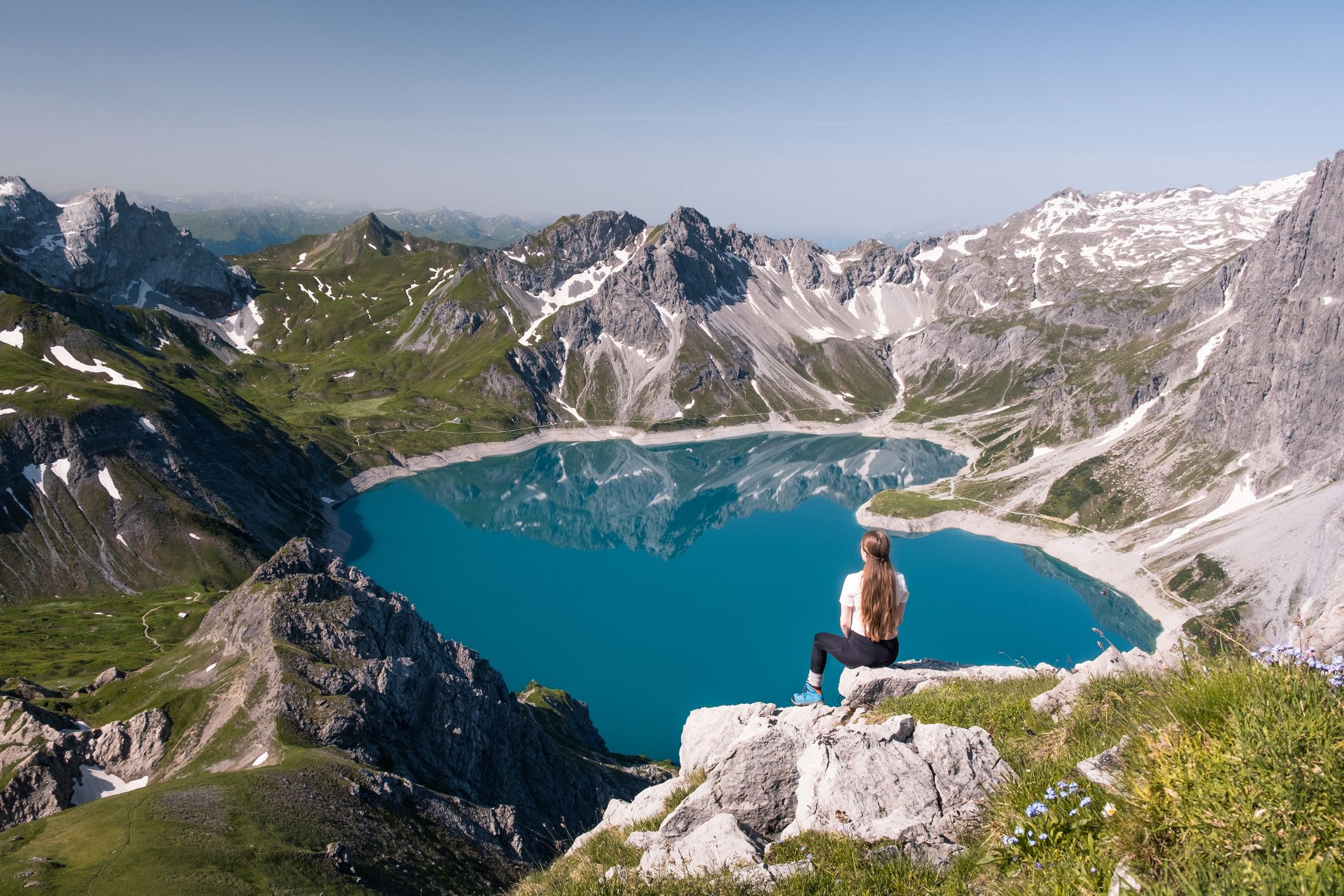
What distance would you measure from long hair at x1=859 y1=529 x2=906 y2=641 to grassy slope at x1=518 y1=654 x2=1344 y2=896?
465 centimetres

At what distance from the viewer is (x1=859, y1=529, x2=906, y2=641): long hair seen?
516 inches

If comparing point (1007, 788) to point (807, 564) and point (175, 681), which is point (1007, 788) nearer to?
point (175, 681)

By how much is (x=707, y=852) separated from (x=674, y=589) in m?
124

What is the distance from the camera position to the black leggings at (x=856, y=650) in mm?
14336

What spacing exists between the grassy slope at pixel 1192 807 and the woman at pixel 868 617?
184 inches

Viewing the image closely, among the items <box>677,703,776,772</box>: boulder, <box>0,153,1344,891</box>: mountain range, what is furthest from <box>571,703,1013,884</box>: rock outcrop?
<box>0,153,1344,891</box>: mountain range

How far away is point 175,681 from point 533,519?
386 feet

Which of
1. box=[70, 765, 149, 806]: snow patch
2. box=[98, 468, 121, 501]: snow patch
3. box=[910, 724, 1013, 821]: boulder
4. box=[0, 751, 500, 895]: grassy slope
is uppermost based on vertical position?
box=[910, 724, 1013, 821]: boulder

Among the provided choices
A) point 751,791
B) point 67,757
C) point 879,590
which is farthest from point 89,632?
point 879,590

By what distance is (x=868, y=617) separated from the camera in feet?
45.3

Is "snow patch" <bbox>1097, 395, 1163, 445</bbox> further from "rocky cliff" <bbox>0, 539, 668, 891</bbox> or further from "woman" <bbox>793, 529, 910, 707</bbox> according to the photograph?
"woman" <bbox>793, 529, 910, 707</bbox>

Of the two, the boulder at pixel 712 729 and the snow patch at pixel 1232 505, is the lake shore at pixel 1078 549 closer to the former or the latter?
the snow patch at pixel 1232 505

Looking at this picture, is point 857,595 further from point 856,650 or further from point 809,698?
point 809,698

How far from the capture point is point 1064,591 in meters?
132
